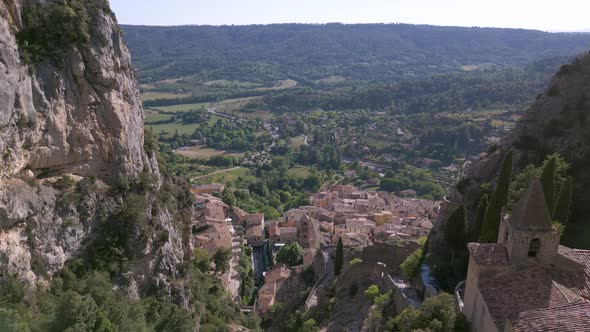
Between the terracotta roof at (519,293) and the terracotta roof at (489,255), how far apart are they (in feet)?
1.98

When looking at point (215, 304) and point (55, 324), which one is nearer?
point (55, 324)

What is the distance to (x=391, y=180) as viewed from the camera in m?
99.2

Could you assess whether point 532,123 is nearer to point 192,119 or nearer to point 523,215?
point 523,215

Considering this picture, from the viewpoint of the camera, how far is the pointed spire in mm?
18406

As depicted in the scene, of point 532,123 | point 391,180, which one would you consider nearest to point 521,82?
point 391,180

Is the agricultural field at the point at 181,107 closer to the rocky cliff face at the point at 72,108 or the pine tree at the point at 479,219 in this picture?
the rocky cliff face at the point at 72,108

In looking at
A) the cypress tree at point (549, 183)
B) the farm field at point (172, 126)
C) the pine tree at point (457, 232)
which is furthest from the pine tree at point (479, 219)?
the farm field at point (172, 126)

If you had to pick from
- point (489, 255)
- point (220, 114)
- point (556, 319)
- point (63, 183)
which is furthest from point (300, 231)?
point (220, 114)

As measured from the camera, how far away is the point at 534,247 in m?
18.8

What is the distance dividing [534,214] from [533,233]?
70 centimetres

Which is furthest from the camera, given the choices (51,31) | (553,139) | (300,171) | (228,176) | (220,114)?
(220,114)

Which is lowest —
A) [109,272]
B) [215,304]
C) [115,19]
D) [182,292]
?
[215,304]

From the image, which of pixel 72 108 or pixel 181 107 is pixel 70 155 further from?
pixel 181 107

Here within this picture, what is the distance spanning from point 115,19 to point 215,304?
75.6ft
